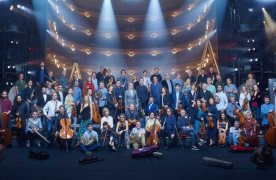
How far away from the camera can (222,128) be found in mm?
9883

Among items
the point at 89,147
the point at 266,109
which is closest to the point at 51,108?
the point at 89,147

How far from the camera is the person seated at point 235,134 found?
31.4 feet

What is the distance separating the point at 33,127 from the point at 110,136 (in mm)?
2560

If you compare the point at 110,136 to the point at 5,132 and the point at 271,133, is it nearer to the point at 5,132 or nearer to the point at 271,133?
the point at 5,132

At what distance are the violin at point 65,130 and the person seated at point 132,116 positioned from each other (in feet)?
6.80

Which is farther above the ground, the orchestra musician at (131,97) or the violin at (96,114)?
the orchestra musician at (131,97)

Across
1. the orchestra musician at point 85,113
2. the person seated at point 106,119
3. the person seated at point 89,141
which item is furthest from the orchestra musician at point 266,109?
the orchestra musician at point 85,113

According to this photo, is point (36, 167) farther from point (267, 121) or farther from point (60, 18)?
point (60, 18)

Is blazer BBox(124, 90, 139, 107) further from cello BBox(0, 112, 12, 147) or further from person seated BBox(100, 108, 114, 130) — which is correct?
cello BBox(0, 112, 12, 147)

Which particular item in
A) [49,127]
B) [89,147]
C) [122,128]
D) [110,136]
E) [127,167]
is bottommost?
[127,167]

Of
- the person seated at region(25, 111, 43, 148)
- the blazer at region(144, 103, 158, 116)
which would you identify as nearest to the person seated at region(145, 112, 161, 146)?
the blazer at region(144, 103, 158, 116)

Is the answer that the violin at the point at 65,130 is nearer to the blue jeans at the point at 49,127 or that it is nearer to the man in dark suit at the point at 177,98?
the blue jeans at the point at 49,127

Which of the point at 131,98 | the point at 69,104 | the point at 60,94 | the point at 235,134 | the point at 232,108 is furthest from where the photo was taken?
the point at 60,94

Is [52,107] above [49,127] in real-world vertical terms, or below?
above
